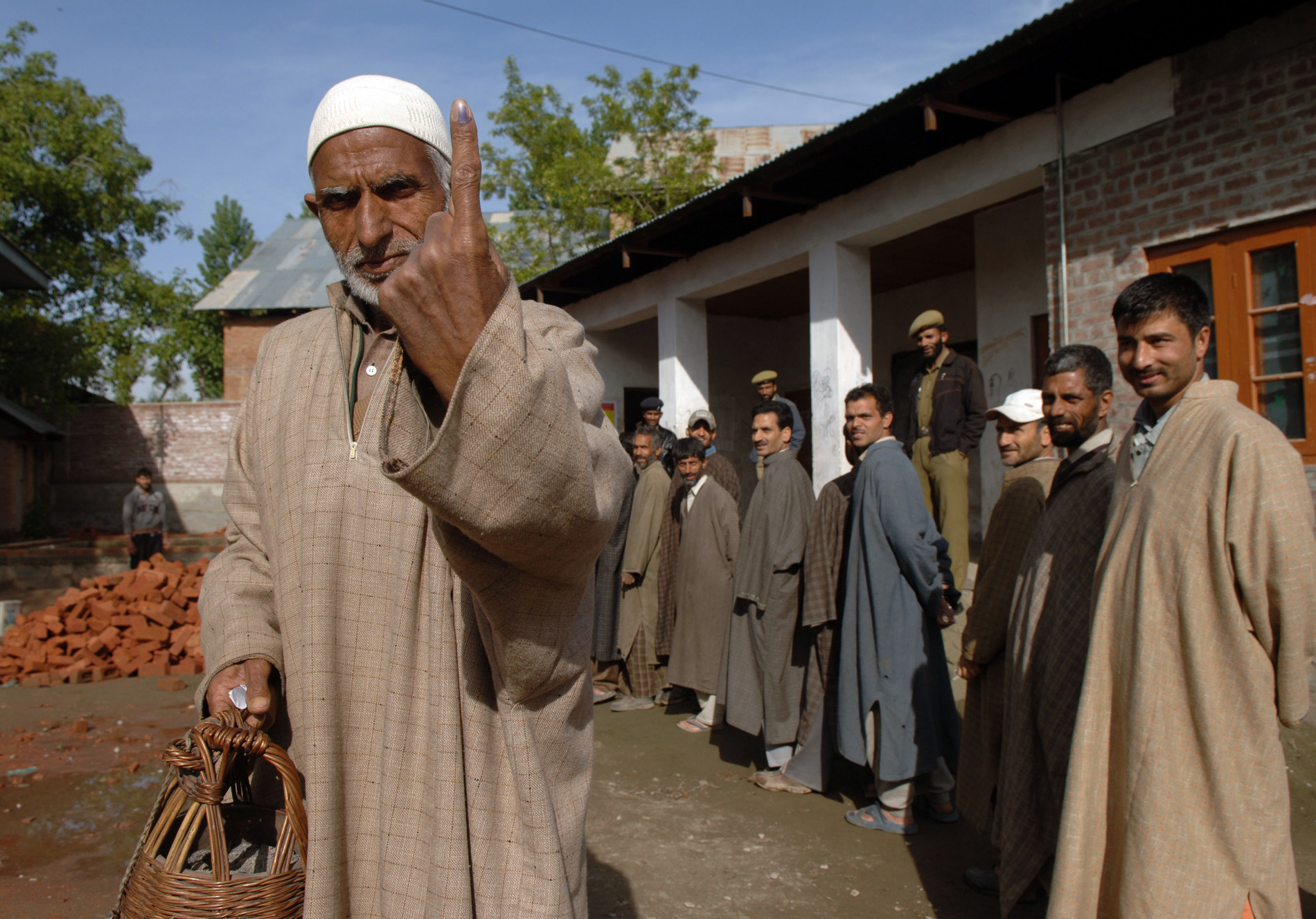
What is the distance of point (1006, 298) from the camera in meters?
8.50

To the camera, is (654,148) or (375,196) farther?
(654,148)

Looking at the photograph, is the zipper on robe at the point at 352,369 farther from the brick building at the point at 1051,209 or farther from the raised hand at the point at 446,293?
the brick building at the point at 1051,209

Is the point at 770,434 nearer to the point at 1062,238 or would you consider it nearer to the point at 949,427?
the point at 949,427

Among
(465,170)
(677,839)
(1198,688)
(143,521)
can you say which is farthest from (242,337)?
(465,170)

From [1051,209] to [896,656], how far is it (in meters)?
3.72

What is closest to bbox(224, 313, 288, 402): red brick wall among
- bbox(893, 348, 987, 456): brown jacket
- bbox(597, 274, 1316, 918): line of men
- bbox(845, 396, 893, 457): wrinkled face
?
bbox(893, 348, 987, 456): brown jacket

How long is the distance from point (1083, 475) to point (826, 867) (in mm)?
2142

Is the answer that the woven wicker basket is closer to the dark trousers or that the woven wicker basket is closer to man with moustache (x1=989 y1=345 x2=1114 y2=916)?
man with moustache (x1=989 y1=345 x2=1114 y2=916)

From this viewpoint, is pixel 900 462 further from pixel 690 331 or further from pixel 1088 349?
pixel 690 331

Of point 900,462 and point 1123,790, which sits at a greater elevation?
point 900,462

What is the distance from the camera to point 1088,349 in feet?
10.9

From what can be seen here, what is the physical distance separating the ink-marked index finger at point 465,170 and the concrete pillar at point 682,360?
380 inches

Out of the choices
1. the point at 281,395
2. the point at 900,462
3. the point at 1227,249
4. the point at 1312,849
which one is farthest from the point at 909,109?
the point at 281,395


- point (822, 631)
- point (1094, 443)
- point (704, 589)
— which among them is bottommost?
point (822, 631)
